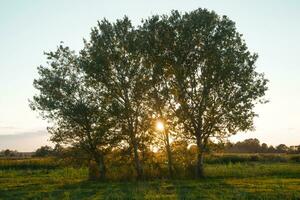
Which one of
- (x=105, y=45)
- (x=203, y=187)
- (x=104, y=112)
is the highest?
(x=105, y=45)

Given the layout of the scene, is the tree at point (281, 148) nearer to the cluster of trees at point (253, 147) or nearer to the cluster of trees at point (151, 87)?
the cluster of trees at point (253, 147)

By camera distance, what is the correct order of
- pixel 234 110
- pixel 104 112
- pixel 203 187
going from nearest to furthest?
pixel 203 187 < pixel 234 110 < pixel 104 112

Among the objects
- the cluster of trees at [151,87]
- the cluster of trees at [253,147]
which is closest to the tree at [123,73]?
the cluster of trees at [151,87]

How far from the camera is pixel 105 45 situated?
6309 cm


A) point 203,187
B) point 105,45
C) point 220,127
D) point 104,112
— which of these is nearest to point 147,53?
point 105,45

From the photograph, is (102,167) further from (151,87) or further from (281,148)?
(281,148)

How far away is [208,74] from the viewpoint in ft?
199

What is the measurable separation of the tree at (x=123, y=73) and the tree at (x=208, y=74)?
162 inches

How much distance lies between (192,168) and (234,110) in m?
9.20

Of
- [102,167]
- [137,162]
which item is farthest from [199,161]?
[102,167]

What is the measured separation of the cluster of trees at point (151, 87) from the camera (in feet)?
198

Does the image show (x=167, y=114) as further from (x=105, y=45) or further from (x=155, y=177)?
(x=105, y=45)

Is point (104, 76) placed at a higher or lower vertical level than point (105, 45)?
lower

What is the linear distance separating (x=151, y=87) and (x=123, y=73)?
4.15m
